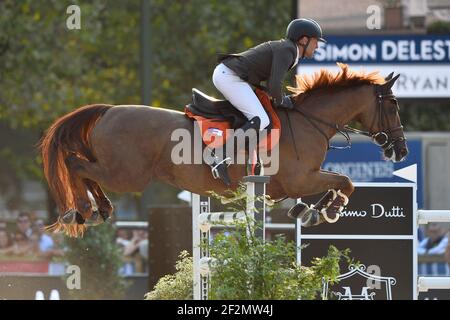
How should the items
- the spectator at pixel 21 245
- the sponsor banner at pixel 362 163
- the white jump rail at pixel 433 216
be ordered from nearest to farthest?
the white jump rail at pixel 433 216 < the spectator at pixel 21 245 < the sponsor banner at pixel 362 163

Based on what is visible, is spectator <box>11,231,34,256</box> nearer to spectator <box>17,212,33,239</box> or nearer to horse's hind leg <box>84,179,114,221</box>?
spectator <box>17,212,33,239</box>

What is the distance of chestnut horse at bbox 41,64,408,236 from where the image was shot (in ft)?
22.9

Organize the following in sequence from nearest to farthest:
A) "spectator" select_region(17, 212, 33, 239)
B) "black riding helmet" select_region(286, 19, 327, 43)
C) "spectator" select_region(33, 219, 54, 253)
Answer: "black riding helmet" select_region(286, 19, 327, 43) → "spectator" select_region(17, 212, 33, 239) → "spectator" select_region(33, 219, 54, 253)

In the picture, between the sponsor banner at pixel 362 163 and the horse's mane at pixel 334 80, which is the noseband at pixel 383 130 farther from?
the sponsor banner at pixel 362 163

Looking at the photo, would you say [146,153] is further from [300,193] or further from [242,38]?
[242,38]

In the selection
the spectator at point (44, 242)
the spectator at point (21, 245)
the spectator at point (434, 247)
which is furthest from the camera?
the spectator at point (44, 242)

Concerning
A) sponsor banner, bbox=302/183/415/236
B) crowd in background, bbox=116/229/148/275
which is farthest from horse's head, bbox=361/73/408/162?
crowd in background, bbox=116/229/148/275

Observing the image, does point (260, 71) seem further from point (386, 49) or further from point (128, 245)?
point (386, 49)

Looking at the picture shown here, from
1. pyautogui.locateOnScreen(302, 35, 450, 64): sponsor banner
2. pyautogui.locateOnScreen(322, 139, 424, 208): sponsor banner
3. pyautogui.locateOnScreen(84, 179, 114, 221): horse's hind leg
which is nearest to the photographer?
pyautogui.locateOnScreen(84, 179, 114, 221): horse's hind leg

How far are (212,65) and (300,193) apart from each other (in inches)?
538

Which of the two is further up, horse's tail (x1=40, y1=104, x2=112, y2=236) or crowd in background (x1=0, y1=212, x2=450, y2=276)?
horse's tail (x1=40, y1=104, x2=112, y2=236)

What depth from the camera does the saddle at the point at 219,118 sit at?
6.90 meters

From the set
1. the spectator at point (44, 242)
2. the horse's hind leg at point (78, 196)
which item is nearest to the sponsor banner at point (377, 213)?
the horse's hind leg at point (78, 196)
